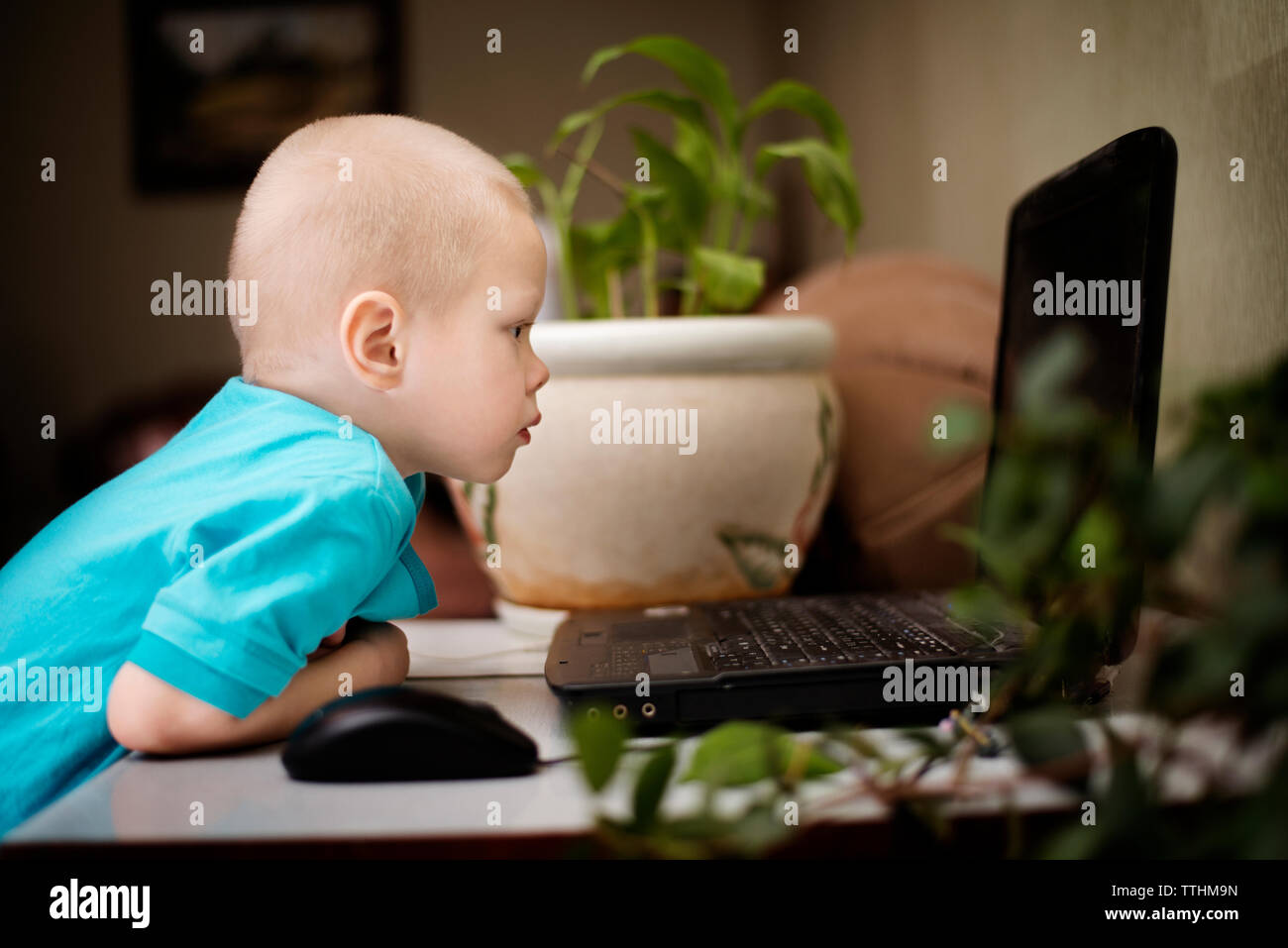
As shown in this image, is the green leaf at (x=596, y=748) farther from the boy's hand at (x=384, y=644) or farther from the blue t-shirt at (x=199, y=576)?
the boy's hand at (x=384, y=644)

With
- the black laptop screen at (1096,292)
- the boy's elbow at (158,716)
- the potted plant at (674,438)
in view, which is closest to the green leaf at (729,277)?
the potted plant at (674,438)

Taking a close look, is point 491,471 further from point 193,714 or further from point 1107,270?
point 1107,270

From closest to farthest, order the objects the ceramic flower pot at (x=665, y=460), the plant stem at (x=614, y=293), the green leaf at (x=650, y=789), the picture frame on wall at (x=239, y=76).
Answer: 1. the green leaf at (x=650, y=789)
2. the ceramic flower pot at (x=665, y=460)
3. the plant stem at (x=614, y=293)
4. the picture frame on wall at (x=239, y=76)

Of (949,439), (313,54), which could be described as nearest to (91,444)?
(313,54)

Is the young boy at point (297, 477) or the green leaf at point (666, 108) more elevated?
the green leaf at point (666, 108)

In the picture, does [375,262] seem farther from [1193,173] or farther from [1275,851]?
[1193,173]

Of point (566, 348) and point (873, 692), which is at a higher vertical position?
point (566, 348)

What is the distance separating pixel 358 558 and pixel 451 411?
0.52ft

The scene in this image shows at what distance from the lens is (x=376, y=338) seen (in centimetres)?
65

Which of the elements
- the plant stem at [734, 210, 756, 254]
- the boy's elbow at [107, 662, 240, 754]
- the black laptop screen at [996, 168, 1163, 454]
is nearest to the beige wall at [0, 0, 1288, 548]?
the black laptop screen at [996, 168, 1163, 454]

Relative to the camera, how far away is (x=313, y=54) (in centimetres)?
348

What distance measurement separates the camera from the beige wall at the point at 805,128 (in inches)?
31.7

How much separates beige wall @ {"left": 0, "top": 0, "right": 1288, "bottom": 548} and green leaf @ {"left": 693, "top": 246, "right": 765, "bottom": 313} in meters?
0.39

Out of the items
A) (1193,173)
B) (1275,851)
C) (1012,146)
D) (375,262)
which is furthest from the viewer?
(1012,146)
